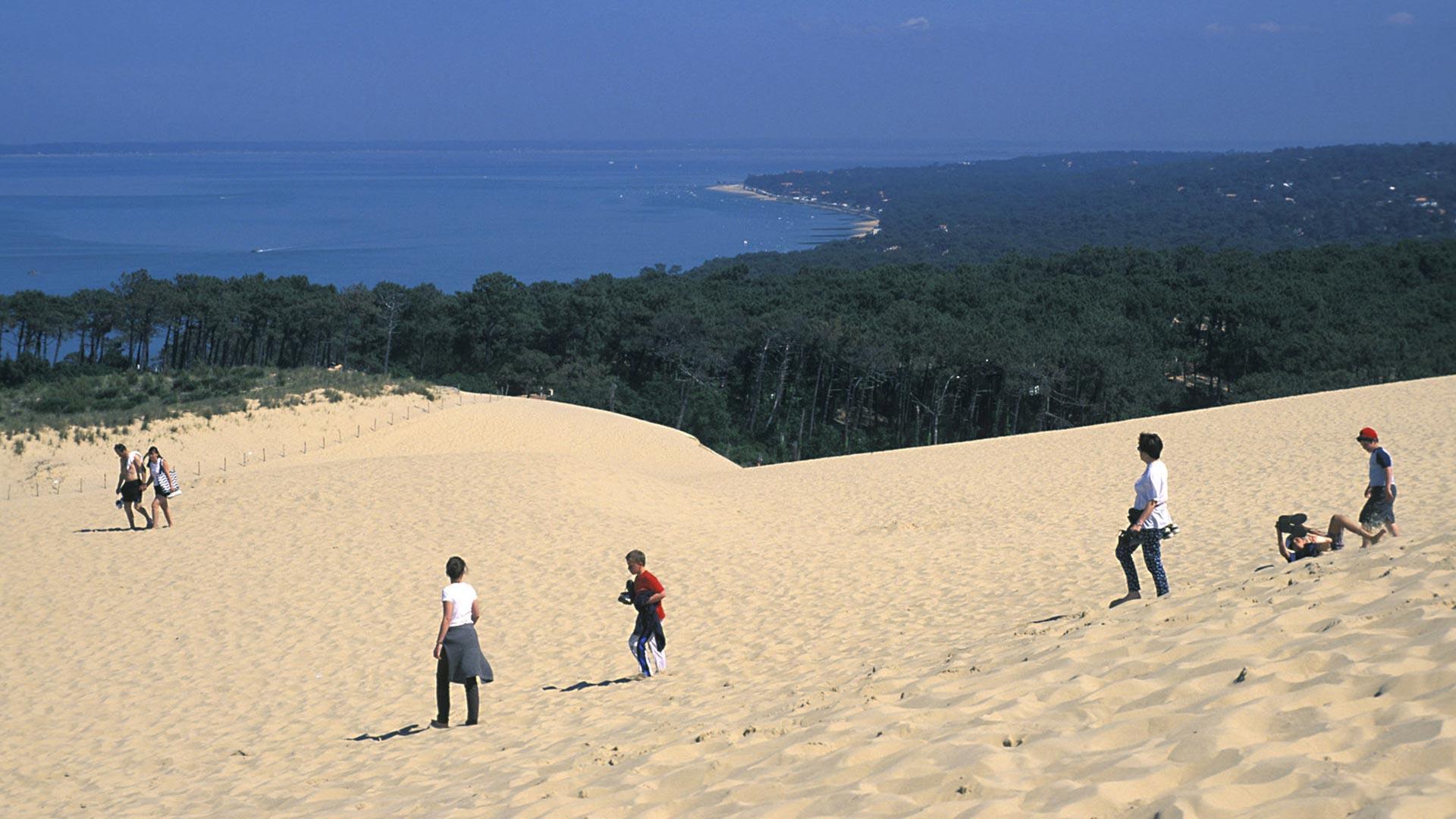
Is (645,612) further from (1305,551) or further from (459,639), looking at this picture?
(1305,551)

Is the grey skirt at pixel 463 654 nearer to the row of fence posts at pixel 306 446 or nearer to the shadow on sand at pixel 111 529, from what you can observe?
the shadow on sand at pixel 111 529

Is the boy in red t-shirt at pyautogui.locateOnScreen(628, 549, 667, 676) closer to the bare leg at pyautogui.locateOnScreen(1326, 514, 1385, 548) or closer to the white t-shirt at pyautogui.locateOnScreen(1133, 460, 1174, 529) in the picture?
the white t-shirt at pyautogui.locateOnScreen(1133, 460, 1174, 529)

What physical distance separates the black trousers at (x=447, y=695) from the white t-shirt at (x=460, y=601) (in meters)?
0.30

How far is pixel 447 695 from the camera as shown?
28.5ft

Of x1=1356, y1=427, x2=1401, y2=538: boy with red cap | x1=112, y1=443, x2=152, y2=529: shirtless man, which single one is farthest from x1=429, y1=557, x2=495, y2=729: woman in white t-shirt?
x1=112, y1=443, x2=152, y2=529: shirtless man

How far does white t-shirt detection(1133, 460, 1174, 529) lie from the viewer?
8742mm

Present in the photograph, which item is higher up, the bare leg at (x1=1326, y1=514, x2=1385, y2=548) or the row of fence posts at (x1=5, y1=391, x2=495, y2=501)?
the bare leg at (x1=1326, y1=514, x2=1385, y2=548)

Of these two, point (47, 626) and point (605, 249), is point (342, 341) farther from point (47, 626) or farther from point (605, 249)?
point (605, 249)

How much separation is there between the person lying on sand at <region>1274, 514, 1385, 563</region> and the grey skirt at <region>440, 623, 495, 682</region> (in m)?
6.85

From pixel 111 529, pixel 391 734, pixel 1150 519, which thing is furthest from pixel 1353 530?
pixel 111 529

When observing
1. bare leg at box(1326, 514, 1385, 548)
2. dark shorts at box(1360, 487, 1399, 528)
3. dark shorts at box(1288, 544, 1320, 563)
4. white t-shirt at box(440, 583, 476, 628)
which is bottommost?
white t-shirt at box(440, 583, 476, 628)

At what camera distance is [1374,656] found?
5375 mm

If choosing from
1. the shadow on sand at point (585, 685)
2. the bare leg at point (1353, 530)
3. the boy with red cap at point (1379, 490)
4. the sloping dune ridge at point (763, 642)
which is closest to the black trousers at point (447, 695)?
the sloping dune ridge at point (763, 642)

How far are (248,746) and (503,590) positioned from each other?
5261 millimetres
